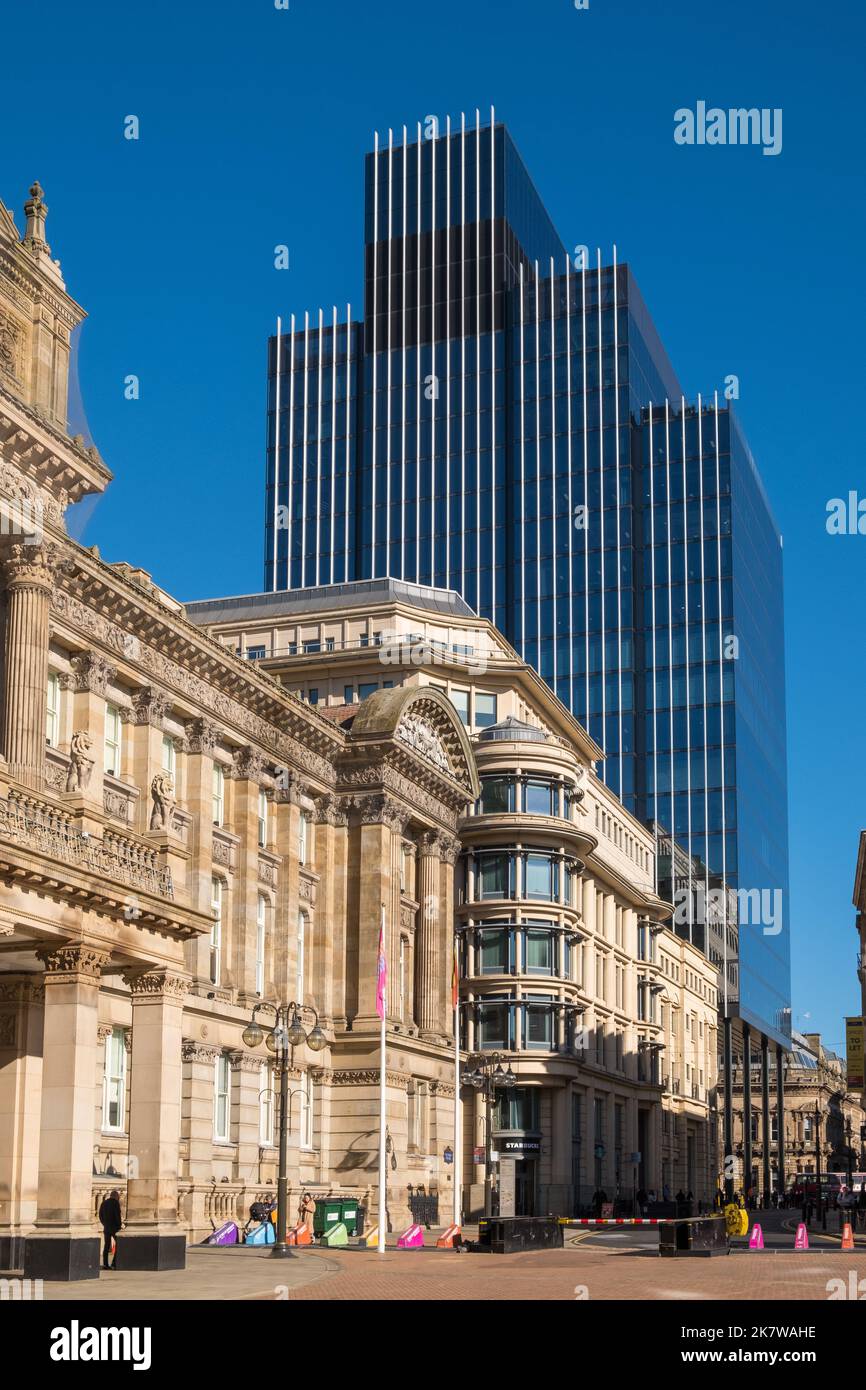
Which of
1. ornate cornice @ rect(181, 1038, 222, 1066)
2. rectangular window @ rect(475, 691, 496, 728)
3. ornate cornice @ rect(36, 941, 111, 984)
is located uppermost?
rectangular window @ rect(475, 691, 496, 728)

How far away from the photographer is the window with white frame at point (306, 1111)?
60906mm

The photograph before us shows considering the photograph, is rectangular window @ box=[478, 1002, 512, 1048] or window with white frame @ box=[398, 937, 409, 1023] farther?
rectangular window @ box=[478, 1002, 512, 1048]

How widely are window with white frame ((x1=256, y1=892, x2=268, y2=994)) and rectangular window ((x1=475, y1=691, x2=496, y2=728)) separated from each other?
30.3 m

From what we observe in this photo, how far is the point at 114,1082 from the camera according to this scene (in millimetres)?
47406

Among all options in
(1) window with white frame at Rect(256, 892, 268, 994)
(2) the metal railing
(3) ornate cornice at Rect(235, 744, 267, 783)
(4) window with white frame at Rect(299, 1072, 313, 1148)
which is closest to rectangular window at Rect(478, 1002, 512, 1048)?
(4) window with white frame at Rect(299, 1072, 313, 1148)

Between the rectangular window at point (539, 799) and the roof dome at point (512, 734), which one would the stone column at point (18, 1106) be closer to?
the rectangular window at point (539, 799)

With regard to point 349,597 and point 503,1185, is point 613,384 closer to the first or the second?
point 349,597

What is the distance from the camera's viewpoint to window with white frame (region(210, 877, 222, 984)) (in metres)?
55.6

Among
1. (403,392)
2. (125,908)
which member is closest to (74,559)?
(125,908)

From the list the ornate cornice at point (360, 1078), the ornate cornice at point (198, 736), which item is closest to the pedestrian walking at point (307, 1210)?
the ornate cornice at point (360, 1078)

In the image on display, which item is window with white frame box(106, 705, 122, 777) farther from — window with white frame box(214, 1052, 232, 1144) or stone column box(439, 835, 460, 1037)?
stone column box(439, 835, 460, 1037)

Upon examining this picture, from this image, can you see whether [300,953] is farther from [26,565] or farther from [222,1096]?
[26,565]

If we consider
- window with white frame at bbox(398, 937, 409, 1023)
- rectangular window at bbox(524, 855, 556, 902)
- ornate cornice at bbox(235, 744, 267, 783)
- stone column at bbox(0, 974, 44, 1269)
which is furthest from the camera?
rectangular window at bbox(524, 855, 556, 902)

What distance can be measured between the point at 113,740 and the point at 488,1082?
30776mm
